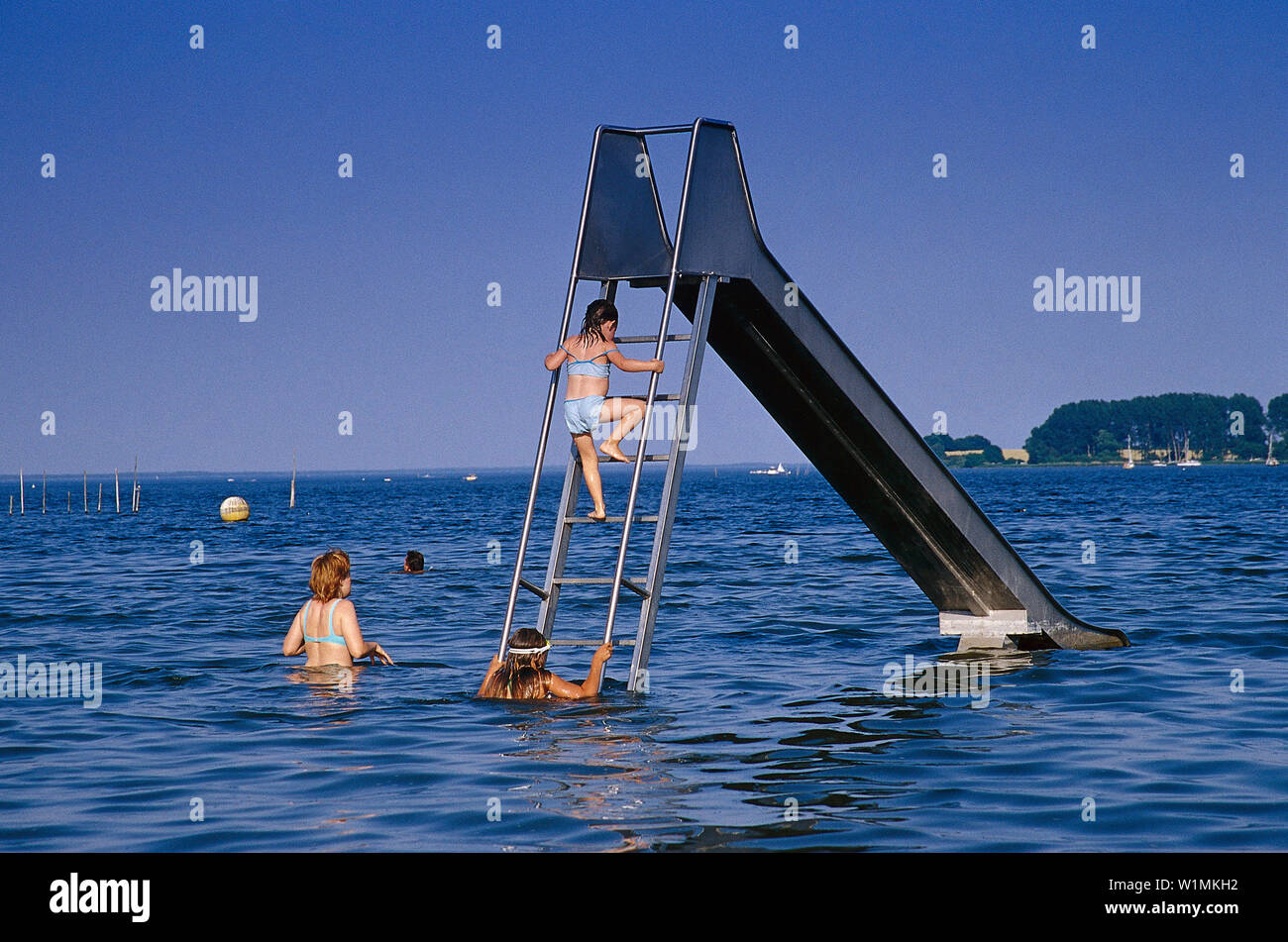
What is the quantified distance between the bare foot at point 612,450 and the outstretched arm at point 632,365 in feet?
2.21

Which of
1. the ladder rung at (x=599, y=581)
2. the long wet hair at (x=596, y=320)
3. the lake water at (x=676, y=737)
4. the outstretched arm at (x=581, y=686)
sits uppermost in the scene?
the long wet hair at (x=596, y=320)

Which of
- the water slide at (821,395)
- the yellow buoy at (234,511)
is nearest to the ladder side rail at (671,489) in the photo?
the water slide at (821,395)

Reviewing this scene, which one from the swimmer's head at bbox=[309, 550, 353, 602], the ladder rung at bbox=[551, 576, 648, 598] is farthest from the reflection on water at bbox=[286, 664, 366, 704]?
the ladder rung at bbox=[551, 576, 648, 598]

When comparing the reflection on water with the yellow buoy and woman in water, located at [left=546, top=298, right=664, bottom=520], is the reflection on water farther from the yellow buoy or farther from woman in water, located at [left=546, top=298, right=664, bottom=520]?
the yellow buoy

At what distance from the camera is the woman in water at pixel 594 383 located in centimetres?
1120

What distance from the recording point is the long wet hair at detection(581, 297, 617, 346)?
1118cm

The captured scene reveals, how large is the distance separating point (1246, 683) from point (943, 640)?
16.7 feet

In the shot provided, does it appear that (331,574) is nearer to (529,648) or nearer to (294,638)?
(294,638)

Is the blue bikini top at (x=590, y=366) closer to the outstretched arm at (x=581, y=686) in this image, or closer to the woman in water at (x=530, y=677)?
the woman in water at (x=530, y=677)

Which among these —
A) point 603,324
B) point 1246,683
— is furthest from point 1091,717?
point 603,324

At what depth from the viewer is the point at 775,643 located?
57.8 ft

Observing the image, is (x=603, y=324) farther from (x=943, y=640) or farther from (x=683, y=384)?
(x=943, y=640)

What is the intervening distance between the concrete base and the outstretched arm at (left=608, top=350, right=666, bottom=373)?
5776 mm
